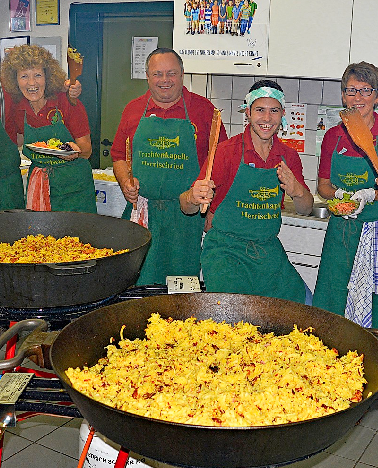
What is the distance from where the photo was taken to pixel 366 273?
3.14m

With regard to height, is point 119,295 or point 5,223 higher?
point 5,223

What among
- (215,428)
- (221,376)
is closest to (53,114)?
(221,376)

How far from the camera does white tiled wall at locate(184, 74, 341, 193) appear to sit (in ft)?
13.5

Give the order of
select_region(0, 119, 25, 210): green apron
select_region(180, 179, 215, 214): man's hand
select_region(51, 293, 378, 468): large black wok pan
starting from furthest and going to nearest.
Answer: select_region(0, 119, 25, 210): green apron < select_region(180, 179, 215, 214): man's hand < select_region(51, 293, 378, 468): large black wok pan

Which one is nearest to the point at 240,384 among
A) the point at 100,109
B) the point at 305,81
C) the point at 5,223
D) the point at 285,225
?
the point at 5,223

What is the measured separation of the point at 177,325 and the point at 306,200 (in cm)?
146

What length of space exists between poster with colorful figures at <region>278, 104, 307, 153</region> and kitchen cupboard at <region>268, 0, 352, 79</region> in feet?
1.80

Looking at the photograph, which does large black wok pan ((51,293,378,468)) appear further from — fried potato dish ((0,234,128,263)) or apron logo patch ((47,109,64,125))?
apron logo patch ((47,109,64,125))

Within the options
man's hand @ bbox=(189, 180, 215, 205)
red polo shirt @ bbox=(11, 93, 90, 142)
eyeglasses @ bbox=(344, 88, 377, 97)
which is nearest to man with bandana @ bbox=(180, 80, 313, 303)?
man's hand @ bbox=(189, 180, 215, 205)

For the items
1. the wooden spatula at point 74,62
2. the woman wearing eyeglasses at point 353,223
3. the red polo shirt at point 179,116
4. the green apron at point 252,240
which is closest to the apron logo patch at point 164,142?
the red polo shirt at point 179,116

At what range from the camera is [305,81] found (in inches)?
163

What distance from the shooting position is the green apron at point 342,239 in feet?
10.5

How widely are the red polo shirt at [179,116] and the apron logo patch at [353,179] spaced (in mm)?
697

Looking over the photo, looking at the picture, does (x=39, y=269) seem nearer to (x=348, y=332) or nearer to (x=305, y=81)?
(x=348, y=332)
